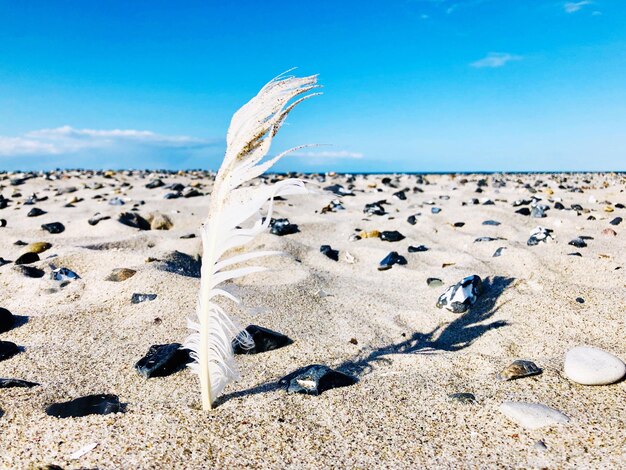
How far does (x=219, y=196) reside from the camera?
6.64 ft

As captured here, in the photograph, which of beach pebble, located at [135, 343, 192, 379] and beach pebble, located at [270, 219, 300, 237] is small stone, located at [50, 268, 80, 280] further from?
beach pebble, located at [270, 219, 300, 237]

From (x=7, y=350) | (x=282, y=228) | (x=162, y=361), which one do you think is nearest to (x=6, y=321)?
(x=7, y=350)

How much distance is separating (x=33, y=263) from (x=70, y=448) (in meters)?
3.39

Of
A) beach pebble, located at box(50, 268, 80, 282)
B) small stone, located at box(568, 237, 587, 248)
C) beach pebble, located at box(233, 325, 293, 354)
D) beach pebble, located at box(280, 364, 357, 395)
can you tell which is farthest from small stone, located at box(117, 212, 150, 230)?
small stone, located at box(568, 237, 587, 248)

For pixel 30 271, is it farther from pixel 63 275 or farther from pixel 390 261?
pixel 390 261

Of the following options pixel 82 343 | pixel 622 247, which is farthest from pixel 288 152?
pixel 622 247

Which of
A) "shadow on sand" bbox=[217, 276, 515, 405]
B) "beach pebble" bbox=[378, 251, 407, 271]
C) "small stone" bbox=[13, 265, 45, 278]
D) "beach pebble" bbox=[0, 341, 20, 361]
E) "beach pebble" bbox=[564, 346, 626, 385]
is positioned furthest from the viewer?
"beach pebble" bbox=[378, 251, 407, 271]

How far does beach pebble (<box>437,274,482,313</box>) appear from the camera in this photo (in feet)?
11.7

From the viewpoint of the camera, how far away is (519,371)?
2389 millimetres

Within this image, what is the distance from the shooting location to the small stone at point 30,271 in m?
4.22

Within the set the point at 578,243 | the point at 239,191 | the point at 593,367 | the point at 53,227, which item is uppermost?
the point at 239,191

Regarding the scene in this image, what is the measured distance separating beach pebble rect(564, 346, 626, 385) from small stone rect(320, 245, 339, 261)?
2959 millimetres

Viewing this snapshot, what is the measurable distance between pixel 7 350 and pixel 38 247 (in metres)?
2.79

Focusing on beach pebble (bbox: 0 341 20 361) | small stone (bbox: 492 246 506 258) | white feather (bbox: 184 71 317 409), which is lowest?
beach pebble (bbox: 0 341 20 361)
